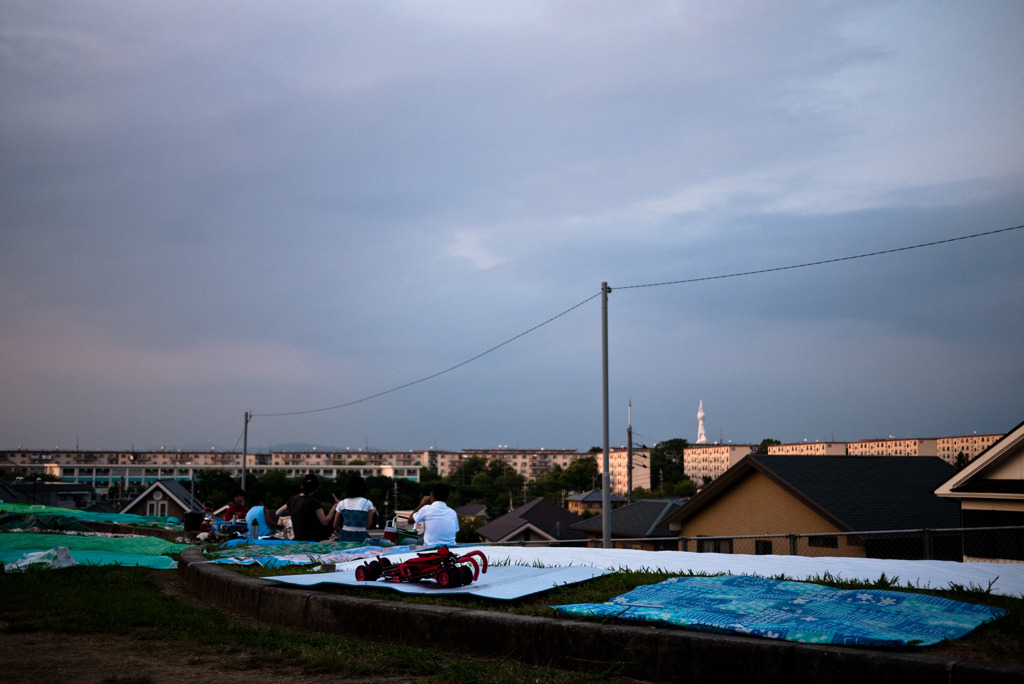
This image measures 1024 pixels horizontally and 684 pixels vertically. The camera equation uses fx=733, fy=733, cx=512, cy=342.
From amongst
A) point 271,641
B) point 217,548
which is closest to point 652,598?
point 271,641

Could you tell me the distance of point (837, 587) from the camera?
17.4 ft

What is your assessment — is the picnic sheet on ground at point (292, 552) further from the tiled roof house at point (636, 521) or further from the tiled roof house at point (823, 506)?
the tiled roof house at point (636, 521)

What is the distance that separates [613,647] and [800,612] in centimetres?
115

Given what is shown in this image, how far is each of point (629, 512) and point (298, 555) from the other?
80.5 ft

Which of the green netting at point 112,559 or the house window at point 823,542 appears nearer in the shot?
the green netting at point 112,559

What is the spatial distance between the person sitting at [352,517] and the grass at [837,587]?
5113 mm

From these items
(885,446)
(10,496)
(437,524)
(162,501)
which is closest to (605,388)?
(437,524)

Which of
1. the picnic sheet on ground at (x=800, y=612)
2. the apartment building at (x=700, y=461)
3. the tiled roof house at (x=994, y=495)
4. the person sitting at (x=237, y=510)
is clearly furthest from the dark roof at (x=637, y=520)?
the apartment building at (x=700, y=461)

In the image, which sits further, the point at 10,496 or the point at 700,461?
the point at 700,461

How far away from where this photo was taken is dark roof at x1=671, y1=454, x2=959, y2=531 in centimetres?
1923

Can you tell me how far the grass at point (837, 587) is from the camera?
3600 millimetres

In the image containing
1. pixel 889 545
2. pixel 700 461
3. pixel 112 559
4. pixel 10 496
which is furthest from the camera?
pixel 700 461

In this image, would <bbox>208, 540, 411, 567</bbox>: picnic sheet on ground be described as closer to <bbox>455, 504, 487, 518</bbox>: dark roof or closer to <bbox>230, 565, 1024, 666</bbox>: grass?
<bbox>230, 565, 1024, 666</bbox>: grass

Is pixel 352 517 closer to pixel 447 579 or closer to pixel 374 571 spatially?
pixel 374 571
